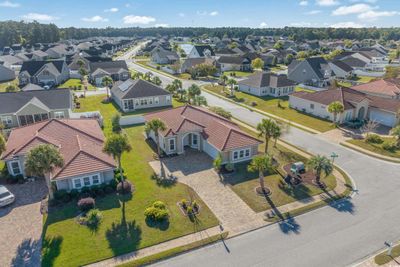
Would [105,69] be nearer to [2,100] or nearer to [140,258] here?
[2,100]

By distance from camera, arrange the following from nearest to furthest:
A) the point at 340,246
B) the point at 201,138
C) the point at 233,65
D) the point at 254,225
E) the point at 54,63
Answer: the point at 340,246 < the point at 254,225 < the point at 201,138 < the point at 54,63 < the point at 233,65

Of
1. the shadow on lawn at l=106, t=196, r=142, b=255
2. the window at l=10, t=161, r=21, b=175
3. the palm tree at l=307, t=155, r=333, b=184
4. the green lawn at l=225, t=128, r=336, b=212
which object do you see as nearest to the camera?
the shadow on lawn at l=106, t=196, r=142, b=255

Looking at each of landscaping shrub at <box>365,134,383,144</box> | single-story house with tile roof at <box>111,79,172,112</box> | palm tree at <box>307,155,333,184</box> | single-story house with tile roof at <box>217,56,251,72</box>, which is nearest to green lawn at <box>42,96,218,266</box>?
palm tree at <box>307,155,333,184</box>

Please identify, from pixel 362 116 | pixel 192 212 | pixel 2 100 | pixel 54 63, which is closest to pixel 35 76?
pixel 54 63

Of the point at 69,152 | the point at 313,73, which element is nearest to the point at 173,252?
the point at 69,152

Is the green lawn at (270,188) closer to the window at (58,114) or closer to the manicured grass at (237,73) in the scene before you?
the window at (58,114)

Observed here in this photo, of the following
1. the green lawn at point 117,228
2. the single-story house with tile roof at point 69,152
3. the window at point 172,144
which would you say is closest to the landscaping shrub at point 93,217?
the green lawn at point 117,228

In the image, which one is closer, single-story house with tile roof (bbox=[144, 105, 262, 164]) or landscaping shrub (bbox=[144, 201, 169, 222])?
landscaping shrub (bbox=[144, 201, 169, 222])

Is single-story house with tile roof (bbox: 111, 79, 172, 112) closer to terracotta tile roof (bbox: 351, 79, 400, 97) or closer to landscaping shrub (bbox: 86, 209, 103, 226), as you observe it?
landscaping shrub (bbox: 86, 209, 103, 226)
